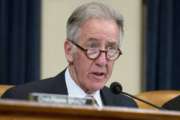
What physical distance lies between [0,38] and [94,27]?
1.66m

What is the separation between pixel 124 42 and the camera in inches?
179

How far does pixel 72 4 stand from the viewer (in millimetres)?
4316

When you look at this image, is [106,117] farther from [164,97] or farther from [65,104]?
[164,97]

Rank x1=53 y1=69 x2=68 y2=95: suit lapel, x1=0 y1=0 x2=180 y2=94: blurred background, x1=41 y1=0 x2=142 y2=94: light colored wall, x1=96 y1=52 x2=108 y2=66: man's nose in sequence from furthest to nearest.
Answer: x1=41 y1=0 x2=142 y2=94: light colored wall, x1=0 y1=0 x2=180 y2=94: blurred background, x1=53 y1=69 x2=68 y2=95: suit lapel, x1=96 y1=52 x2=108 y2=66: man's nose

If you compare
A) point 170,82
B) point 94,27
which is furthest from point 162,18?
point 94,27

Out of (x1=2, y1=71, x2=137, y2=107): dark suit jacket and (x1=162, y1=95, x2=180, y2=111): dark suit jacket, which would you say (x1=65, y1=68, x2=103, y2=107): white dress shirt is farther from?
(x1=162, y1=95, x2=180, y2=111): dark suit jacket

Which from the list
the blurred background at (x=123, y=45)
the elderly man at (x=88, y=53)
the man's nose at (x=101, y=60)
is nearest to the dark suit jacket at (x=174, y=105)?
the elderly man at (x=88, y=53)

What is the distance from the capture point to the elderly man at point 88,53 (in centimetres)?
248

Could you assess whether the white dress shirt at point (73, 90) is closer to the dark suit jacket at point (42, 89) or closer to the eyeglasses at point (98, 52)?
the dark suit jacket at point (42, 89)

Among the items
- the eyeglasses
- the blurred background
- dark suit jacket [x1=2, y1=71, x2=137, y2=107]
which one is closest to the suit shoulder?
dark suit jacket [x1=2, y1=71, x2=137, y2=107]

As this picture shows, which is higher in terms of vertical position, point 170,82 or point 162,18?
point 162,18

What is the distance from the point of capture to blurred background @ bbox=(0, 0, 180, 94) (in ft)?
13.3

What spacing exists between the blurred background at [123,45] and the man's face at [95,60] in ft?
5.18

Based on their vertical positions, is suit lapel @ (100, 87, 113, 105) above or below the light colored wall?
below
